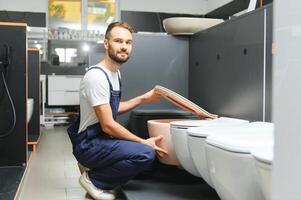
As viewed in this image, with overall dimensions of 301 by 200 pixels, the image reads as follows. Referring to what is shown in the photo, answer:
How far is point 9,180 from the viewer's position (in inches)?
110

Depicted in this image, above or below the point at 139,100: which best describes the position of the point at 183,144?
below

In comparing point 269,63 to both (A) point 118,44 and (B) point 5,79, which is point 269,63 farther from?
(B) point 5,79

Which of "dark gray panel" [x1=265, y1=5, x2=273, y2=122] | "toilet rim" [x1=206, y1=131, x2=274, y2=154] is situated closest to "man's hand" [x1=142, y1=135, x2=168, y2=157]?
"dark gray panel" [x1=265, y1=5, x2=273, y2=122]

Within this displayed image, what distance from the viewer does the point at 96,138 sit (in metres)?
2.56

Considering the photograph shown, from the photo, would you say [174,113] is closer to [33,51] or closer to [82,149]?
[82,149]

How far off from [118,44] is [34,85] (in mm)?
2491

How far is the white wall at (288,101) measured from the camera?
0.66 meters

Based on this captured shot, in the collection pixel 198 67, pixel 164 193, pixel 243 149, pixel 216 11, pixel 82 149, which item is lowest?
pixel 164 193

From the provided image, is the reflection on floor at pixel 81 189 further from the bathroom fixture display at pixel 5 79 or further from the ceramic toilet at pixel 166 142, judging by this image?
the bathroom fixture display at pixel 5 79

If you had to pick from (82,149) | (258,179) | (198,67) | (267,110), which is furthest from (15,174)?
(258,179)

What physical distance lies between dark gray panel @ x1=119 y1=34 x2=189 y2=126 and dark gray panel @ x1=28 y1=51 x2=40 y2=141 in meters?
1.83

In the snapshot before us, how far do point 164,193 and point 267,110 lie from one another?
0.85m

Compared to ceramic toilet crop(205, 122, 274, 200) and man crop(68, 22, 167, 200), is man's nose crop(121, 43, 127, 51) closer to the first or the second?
man crop(68, 22, 167, 200)

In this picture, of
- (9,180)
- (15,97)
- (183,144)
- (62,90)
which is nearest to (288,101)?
(183,144)
